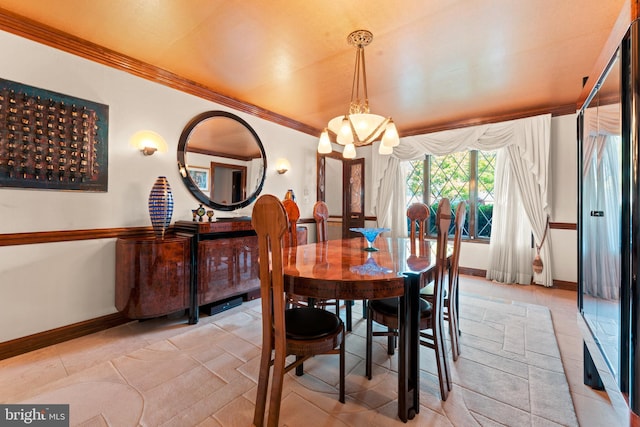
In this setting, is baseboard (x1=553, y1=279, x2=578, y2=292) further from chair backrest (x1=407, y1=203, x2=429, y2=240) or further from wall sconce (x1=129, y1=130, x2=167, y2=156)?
wall sconce (x1=129, y1=130, x2=167, y2=156)

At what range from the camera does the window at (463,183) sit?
173 inches

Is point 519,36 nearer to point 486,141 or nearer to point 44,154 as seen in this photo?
point 486,141

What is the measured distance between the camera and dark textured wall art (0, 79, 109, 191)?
2035mm

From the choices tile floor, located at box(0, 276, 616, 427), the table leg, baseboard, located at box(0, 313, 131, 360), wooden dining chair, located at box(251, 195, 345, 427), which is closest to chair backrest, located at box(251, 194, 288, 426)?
wooden dining chair, located at box(251, 195, 345, 427)

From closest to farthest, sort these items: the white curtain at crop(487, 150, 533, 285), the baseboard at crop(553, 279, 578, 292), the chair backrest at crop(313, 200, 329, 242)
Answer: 1. the chair backrest at crop(313, 200, 329, 242)
2. the baseboard at crop(553, 279, 578, 292)
3. the white curtain at crop(487, 150, 533, 285)

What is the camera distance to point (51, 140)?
2.21m

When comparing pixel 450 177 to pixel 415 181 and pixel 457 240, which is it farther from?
pixel 457 240

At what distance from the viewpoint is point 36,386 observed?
1.71 m

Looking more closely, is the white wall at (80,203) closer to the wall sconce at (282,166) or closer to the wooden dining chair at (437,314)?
the wall sconce at (282,166)

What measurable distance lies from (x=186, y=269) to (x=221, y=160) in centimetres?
149

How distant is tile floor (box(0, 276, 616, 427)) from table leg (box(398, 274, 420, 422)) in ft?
1.42

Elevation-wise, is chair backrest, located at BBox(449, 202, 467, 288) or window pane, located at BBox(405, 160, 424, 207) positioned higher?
window pane, located at BBox(405, 160, 424, 207)

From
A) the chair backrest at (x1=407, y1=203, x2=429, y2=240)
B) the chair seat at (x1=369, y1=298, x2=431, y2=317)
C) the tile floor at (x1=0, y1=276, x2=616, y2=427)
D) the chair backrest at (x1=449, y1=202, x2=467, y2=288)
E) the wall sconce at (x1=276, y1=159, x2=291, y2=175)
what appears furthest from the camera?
the wall sconce at (x1=276, y1=159, x2=291, y2=175)

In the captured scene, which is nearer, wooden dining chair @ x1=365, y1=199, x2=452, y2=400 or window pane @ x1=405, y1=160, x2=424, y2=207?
wooden dining chair @ x1=365, y1=199, x2=452, y2=400
